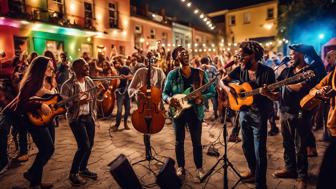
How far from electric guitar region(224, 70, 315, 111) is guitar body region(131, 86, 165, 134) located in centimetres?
136

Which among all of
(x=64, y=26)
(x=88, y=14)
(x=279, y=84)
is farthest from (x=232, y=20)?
(x=279, y=84)

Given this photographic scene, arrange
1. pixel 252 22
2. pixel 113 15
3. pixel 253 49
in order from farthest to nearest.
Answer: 1. pixel 252 22
2. pixel 113 15
3. pixel 253 49

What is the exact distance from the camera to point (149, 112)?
4.88 m

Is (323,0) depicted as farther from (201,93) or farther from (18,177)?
(18,177)

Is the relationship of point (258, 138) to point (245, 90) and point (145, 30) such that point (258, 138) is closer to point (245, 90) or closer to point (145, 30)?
point (245, 90)

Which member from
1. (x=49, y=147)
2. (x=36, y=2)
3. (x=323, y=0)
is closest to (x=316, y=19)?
(x=323, y=0)

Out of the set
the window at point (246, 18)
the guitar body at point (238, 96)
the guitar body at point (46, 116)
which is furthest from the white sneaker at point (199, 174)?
the window at point (246, 18)

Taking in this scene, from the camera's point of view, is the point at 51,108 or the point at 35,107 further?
the point at 51,108

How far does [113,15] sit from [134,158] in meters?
21.2

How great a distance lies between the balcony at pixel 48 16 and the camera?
15209mm

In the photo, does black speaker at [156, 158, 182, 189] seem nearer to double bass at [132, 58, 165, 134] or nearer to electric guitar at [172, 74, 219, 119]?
electric guitar at [172, 74, 219, 119]

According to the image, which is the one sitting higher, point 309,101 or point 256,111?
point 309,101

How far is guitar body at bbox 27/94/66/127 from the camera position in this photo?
4.09 meters

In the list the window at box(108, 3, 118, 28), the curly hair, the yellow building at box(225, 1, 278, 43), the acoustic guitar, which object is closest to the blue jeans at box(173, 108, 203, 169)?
the curly hair
